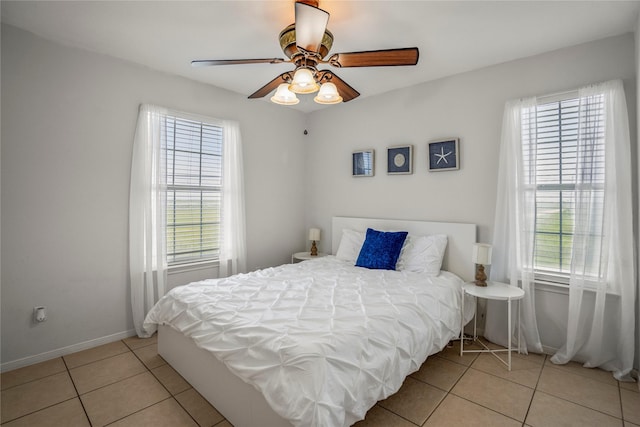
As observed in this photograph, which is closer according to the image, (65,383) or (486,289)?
(65,383)

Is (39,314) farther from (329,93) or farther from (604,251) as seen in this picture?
(604,251)

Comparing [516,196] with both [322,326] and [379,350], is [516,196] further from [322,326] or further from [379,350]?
[322,326]

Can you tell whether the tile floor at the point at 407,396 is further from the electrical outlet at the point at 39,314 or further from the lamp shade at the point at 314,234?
the lamp shade at the point at 314,234

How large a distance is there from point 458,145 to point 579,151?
0.97 meters

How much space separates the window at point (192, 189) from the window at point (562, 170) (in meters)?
3.21

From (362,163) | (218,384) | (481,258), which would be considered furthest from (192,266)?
(481,258)

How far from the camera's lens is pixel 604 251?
2385 millimetres

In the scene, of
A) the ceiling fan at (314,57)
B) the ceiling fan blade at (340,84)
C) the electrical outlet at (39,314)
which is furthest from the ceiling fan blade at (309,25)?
the electrical outlet at (39,314)

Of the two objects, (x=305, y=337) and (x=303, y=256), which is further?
(x=303, y=256)

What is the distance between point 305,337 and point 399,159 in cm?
254

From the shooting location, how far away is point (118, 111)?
291 cm

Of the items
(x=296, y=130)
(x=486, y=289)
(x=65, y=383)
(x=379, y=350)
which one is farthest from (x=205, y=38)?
(x=486, y=289)

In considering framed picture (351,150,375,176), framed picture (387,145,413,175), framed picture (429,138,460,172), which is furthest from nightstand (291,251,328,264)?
framed picture (429,138,460,172)

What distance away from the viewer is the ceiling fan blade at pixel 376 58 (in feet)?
6.09
